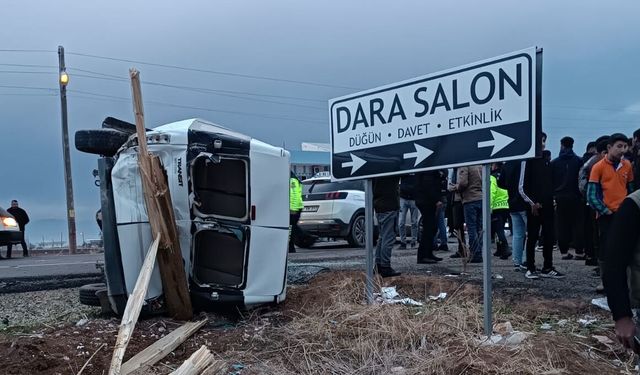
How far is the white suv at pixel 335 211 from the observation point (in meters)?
13.9

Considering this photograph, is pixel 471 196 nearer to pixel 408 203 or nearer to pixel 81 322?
pixel 408 203

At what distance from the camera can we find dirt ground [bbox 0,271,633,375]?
11.5 ft

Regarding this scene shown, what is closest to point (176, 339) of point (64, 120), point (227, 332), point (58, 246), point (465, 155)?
point (227, 332)

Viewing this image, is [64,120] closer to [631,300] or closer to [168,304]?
[168,304]

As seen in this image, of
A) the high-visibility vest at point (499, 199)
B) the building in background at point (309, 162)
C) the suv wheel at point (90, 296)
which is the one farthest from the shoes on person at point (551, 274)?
the building in background at point (309, 162)

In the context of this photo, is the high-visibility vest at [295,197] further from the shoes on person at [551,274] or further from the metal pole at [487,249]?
the metal pole at [487,249]

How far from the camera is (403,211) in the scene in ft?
42.2

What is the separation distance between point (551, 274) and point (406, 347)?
14.4 feet

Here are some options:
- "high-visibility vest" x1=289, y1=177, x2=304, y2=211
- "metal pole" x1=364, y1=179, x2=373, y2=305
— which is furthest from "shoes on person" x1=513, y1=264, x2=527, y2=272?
"high-visibility vest" x1=289, y1=177, x2=304, y2=211

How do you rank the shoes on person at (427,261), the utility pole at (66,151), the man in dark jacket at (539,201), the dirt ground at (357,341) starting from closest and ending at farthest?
the dirt ground at (357,341) → the man in dark jacket at (539,201) → the shoes on person at (427,261) → the utility pole at (66,151)

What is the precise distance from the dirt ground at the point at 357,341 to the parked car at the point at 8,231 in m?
10.6

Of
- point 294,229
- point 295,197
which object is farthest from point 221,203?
point 294,229

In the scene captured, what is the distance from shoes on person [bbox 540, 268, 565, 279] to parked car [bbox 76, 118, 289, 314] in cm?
365

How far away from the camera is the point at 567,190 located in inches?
382
